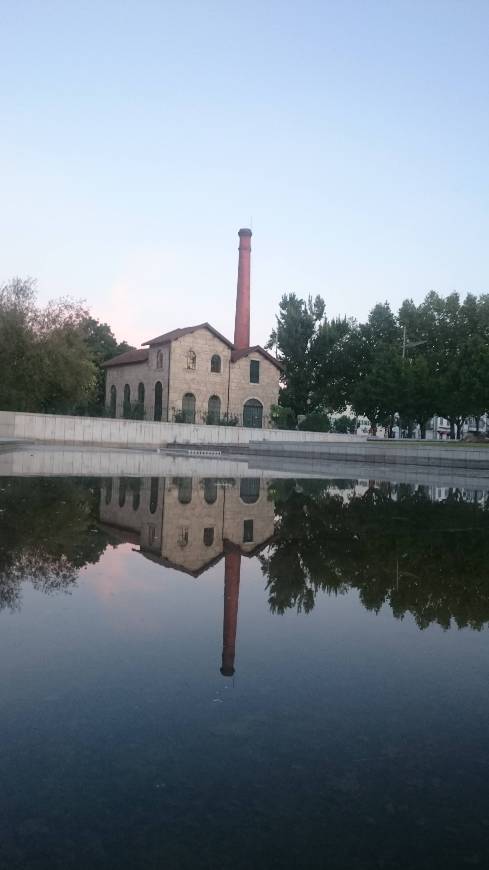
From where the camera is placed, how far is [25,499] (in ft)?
28.5

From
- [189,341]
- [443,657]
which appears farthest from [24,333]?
[443,657]

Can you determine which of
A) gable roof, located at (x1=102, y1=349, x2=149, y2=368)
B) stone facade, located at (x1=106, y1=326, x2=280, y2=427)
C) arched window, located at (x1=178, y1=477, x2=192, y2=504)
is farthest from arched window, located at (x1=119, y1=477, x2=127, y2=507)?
gable roof, located at (x1=102, y1=349, x2=149, y2=368)

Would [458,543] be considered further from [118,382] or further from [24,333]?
[118,382]

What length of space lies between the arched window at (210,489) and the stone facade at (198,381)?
30805 millimetres

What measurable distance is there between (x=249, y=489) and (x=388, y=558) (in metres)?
6.73

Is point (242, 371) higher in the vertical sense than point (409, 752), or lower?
higher

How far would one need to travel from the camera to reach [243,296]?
54406mm

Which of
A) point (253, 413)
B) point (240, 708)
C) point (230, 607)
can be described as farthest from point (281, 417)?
point (240, 708)

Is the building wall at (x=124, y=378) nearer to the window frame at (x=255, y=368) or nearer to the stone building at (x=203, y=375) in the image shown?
the stone building at (x=203, y=375)

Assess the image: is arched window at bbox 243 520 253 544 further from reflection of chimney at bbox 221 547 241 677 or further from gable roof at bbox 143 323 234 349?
gable roof at bbox 143 323 234 349

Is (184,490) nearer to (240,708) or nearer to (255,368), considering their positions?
(240,708)

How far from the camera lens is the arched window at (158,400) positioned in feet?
163

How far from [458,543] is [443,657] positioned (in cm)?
366

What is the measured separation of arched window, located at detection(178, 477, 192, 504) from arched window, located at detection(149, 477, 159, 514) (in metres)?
0.39
